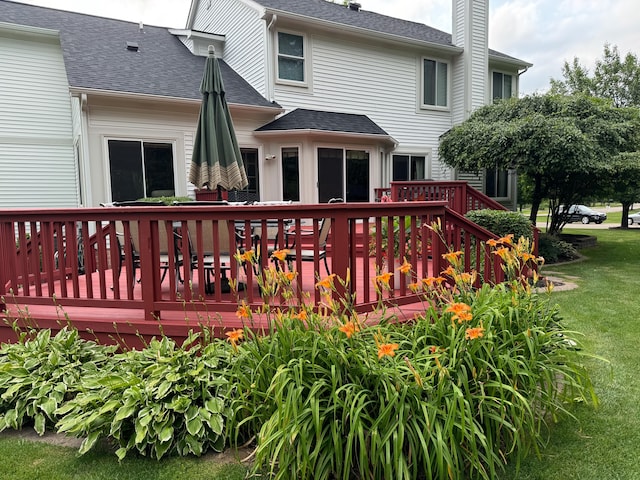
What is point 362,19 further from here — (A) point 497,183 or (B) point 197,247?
(B) point 197,247

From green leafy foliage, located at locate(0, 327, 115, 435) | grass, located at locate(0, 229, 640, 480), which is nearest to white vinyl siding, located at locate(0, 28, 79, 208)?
green leafy foliage, located at locate(0, 327, 115, 435)

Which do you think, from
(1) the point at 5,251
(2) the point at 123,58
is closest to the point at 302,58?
(2) the point at 123,58

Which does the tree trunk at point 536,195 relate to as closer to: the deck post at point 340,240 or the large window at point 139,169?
the large window at point 139,169

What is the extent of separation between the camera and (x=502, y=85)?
15.0m

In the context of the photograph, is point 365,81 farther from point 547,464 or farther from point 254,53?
point 547,464

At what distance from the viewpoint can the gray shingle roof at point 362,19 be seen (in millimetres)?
11688

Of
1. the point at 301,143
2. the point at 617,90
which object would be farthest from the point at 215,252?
the point at 617,90

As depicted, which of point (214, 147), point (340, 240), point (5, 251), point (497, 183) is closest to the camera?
point (340, 240)

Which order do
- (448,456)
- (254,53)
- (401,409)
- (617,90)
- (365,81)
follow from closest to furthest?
(448,456) < (401,409) < (254,53) < (365,81) < (617,90)

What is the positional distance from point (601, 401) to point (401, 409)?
1.87 metres

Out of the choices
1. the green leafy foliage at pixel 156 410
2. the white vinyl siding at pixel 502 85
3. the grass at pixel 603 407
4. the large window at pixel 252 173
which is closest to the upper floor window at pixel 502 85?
the white vinyl siding at pixel 502 85

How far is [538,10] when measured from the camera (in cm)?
2084

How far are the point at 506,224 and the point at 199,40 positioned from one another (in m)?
9.85

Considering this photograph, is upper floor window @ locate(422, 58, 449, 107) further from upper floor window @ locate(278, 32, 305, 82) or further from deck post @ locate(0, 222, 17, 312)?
deck post @ locate(0, 222, 17, 312)
